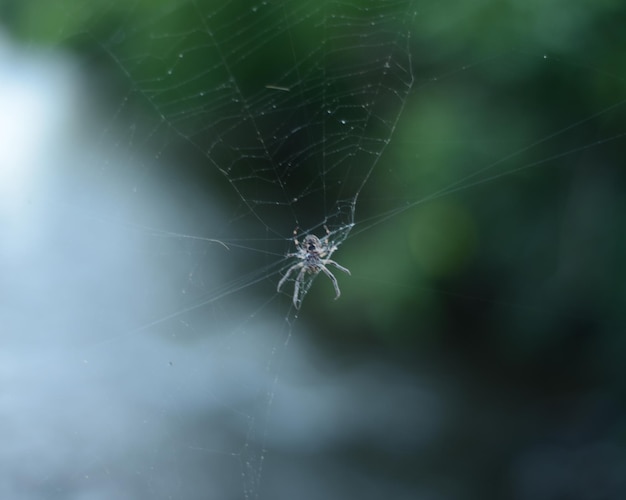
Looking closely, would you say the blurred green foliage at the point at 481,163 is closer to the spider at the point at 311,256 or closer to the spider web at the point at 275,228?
the spider web at the point at 275,228

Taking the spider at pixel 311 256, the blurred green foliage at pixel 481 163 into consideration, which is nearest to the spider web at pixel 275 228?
the blurred green foliage at pixel 481 163

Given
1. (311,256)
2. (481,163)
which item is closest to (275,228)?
(481,163)

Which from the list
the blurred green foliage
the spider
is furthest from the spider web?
the spider

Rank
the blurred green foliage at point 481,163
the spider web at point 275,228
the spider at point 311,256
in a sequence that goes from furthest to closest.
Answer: the spider web at point 275,228 < the blurred green foliage at point 481,163 < the spider at point 311,256

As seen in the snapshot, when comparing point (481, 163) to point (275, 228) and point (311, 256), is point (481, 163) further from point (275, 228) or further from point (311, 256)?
point (275, 228)

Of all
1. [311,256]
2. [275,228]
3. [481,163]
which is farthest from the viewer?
[275,228]

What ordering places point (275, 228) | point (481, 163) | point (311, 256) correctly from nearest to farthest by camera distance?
point (311, 256)
point (481, 163)
point (275, 228)

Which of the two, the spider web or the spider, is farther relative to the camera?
the spider web

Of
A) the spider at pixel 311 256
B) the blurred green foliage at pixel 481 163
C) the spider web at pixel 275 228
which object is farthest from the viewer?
the spider web at pixel 275 228

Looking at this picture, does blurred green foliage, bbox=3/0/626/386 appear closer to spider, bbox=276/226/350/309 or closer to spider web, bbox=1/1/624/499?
spider web, bbox=1/1/624/499
